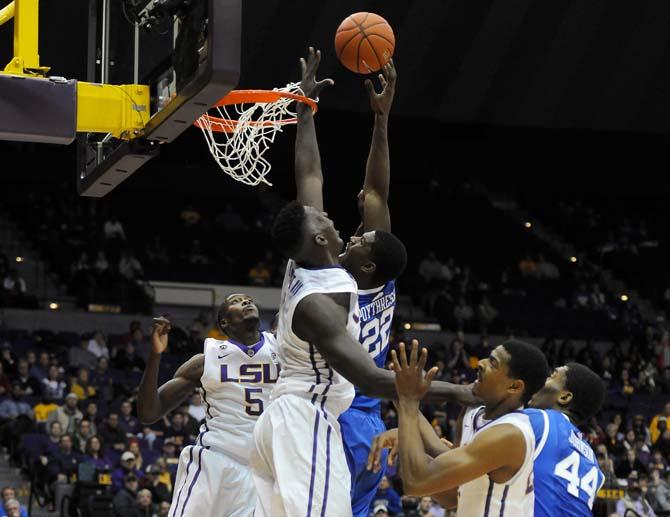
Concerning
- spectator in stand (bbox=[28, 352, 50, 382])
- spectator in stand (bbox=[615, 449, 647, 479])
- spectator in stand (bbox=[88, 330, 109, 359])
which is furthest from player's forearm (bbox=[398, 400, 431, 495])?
spectator in stand (bbox=[88, 330, 109, 359])

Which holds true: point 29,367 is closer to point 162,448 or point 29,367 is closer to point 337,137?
point 162,448

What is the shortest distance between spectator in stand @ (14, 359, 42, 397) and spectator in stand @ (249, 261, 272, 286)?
22.3 feet

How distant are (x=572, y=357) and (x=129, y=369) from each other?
310 inches

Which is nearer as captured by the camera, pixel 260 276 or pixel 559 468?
pixel 559 468

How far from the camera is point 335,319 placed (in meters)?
4.74

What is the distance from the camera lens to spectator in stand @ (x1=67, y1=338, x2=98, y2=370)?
683 inches

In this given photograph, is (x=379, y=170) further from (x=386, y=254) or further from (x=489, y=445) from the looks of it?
(x=489, y=445)

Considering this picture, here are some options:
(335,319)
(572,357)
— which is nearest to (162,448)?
(572,357)

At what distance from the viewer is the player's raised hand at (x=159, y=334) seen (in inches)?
253

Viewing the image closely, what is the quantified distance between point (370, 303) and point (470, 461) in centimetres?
139

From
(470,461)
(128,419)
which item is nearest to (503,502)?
(470,461)

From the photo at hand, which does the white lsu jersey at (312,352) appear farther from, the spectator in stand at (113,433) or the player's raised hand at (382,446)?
the spectator in stand at (113,433)

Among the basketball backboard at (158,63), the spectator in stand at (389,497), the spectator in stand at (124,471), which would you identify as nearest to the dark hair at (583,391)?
the basketball backboard at (158,63)

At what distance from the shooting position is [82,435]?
1394 cm
